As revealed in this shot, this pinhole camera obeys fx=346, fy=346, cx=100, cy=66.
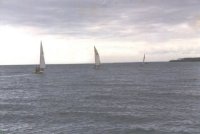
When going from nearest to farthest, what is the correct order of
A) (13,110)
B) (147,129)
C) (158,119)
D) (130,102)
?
(147,129) < (158,119) < (13,110) < (130,102)

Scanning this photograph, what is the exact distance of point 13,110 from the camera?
5634 centimetres

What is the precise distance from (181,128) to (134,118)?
7.97m

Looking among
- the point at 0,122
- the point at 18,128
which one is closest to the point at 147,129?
the point at 18,128

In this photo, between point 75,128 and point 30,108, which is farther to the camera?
point 30,108

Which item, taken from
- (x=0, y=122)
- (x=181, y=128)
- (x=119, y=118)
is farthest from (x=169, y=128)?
(x=0, y=122)

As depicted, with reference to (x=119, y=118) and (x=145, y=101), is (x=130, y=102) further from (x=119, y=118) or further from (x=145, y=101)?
(x=119, y=118)

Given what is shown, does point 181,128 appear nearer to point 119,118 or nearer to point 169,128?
point 169,128

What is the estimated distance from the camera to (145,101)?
62844 millimetres

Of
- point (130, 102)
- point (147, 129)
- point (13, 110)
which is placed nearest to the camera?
point (147, 129)

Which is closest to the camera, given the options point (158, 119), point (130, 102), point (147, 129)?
point (147, 129)

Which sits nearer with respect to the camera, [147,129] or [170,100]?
[147,129]

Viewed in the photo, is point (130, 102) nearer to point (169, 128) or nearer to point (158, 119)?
point (158, 119)

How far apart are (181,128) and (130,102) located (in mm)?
21882

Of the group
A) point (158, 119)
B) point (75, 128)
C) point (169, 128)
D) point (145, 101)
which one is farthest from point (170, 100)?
point (75, 128)
